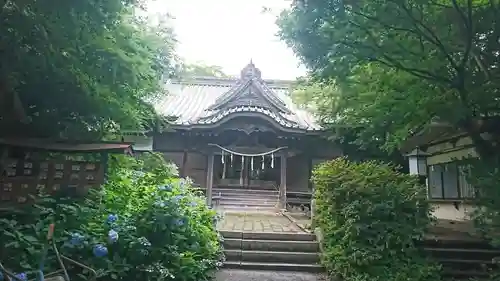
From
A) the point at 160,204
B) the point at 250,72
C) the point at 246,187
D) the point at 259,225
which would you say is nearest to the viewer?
the point at 160,204

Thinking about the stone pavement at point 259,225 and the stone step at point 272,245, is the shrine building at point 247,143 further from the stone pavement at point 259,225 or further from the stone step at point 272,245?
the stone step at point 272,245

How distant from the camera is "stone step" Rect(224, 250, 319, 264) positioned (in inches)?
256

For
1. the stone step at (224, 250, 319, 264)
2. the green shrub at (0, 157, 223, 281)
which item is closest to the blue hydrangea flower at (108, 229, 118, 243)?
the green shrub at (0, 157, 223, 281)

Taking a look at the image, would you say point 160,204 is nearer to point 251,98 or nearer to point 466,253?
point 466,253

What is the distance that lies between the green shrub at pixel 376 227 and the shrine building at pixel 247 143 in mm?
6982

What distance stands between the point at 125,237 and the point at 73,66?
2681 mm

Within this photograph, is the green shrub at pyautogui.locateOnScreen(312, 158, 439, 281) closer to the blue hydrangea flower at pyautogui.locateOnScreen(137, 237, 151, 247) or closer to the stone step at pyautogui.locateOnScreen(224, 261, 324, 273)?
the stone step at pyautogui.locateOnScreen(224, 261, 324, 273)

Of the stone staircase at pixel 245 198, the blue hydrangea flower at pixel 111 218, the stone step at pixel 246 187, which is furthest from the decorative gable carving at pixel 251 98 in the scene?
the blue hydrangea flower at pixel 111 218

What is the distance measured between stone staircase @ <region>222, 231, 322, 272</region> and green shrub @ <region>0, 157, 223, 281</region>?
1.91ft

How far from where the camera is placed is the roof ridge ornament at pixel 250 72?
16105mm

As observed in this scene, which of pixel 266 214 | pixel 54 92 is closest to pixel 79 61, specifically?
pixel 54 92

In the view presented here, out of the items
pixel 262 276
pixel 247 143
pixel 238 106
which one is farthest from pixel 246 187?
pixel 262 276

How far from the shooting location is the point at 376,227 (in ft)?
18.5

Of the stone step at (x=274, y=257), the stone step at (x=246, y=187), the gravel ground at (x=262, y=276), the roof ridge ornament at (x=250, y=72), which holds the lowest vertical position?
the gravel ground at (x=262, y=276)
